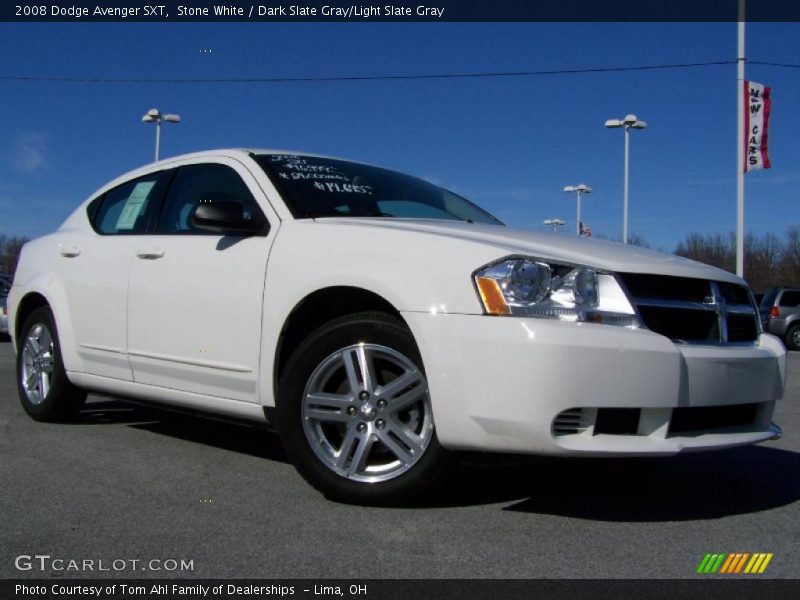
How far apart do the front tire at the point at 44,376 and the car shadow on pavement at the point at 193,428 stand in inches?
9.5

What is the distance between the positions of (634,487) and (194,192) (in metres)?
2.81

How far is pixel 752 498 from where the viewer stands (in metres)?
3.67

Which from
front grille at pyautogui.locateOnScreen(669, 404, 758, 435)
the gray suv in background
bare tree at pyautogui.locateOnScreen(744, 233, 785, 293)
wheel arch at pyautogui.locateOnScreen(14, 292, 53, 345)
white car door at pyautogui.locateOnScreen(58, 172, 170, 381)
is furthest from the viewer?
bare tree at pyautogui.locateOnScreen(744, 233, 785, 293)

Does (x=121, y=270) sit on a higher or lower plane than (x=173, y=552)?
higher

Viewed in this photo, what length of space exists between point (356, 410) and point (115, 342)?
72.7 inches

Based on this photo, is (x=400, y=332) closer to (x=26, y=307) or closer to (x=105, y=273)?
(x=105, y=273)

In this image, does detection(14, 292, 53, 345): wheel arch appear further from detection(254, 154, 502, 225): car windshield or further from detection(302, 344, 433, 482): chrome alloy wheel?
detection(302, 344, 433, 482): chrome alloy wheel

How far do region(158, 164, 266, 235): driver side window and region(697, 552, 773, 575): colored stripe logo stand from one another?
8.90 feet

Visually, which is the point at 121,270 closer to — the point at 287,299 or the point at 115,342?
the point at 115,342

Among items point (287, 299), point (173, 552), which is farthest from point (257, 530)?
point (287, 299)

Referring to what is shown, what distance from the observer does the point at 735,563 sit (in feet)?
9.05

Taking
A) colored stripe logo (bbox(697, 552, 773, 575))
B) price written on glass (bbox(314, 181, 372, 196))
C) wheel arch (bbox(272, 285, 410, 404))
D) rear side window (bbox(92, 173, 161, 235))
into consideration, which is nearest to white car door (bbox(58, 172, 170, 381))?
rear side window (bbox(92, 173, 161, 235))

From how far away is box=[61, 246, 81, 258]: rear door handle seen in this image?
4980 millimetres
